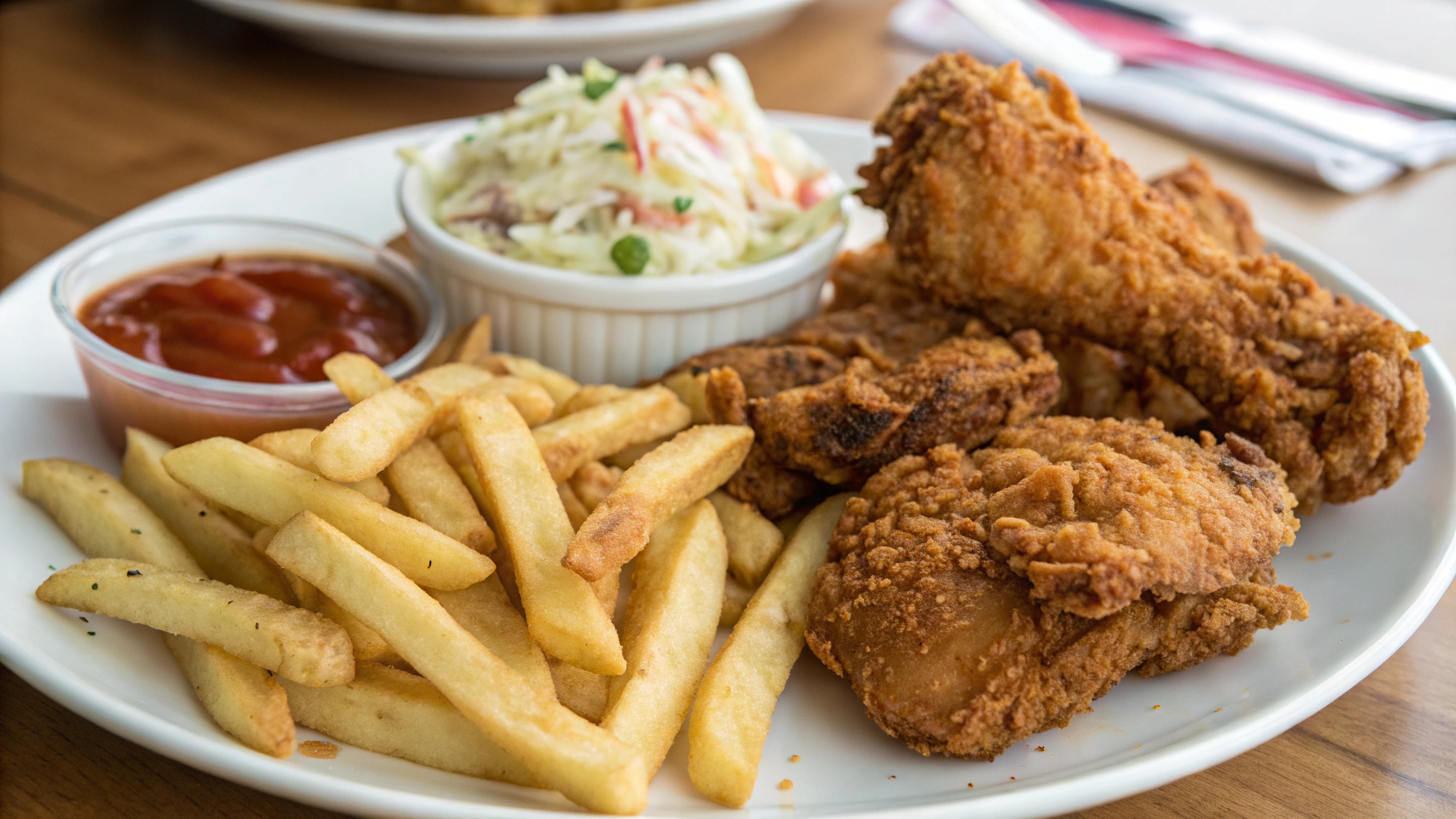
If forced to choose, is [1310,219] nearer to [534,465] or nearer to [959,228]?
[959,228]

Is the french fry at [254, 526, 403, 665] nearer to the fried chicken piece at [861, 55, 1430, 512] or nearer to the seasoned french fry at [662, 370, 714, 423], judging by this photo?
the seasoned french fry at [662, 370, 714, 423]

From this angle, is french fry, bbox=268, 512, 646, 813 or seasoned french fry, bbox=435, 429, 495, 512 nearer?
french fry, bbox=268, 512, 646, 813

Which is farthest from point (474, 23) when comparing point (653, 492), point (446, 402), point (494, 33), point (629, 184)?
point (653, 492)

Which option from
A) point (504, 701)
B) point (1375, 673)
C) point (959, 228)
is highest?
point (959, 228)

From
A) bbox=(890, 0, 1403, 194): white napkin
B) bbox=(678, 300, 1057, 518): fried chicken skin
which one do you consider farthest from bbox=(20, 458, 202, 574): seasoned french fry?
bbox=(890, 0, 1403, 194): white napkin

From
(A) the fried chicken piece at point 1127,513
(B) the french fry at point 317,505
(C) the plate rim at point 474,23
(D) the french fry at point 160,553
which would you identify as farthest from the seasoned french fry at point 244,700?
(C) the plate rim at point 474,23

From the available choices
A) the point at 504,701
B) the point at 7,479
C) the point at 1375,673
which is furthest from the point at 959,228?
the point at 7,479
